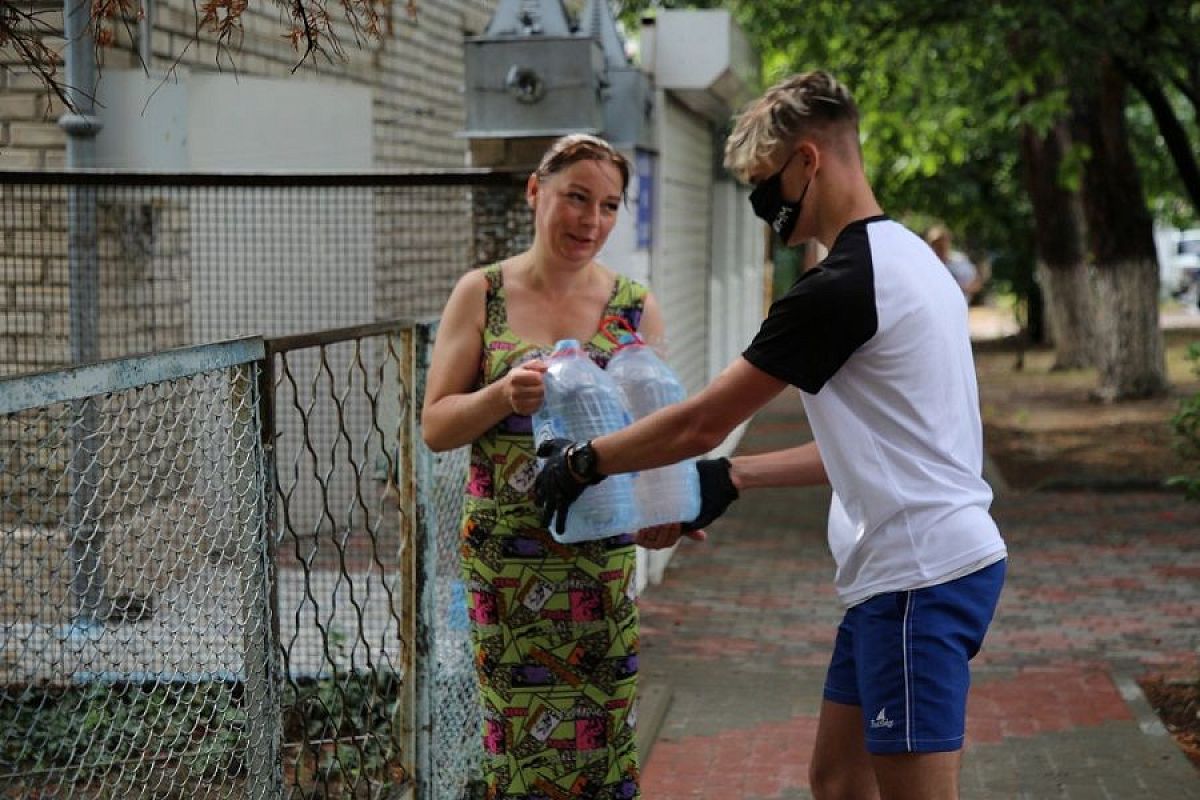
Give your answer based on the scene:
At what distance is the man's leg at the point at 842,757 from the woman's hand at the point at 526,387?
0.93 m

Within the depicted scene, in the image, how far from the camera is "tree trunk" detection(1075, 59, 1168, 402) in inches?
750

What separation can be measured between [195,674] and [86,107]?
15.8ft

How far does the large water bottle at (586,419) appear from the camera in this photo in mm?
3979

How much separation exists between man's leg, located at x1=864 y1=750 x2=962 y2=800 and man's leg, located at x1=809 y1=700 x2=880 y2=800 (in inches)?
13.4

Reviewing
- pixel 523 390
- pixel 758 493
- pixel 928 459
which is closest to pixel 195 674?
pixel 523 390

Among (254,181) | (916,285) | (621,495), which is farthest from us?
(254,181)

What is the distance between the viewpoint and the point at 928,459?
10.9 ft

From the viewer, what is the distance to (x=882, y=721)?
10.9 feet

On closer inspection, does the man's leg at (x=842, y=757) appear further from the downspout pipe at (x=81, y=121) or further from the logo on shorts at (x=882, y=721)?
the downspout pipe at (x=81, y=121)

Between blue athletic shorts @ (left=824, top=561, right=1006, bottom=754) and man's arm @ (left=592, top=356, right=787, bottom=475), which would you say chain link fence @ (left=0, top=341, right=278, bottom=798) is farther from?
blue athletic shorts @ (left=824, top=561, right=1006, bottom=754)

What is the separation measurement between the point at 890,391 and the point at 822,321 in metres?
0.19

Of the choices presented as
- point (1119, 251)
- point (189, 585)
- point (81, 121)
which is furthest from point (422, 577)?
point (1119, 251)

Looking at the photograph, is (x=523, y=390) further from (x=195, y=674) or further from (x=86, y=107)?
(x=86, y=107)

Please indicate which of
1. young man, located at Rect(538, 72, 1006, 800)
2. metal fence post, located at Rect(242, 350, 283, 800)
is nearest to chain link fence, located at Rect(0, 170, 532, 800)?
metal fence post, located at Rect(242, 350, 283, 800)
